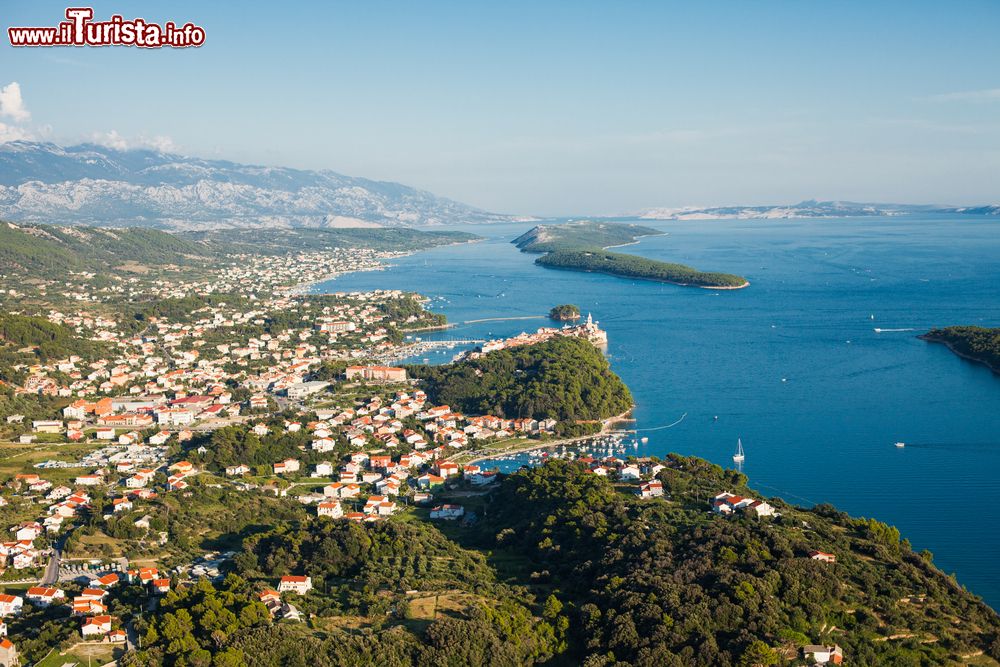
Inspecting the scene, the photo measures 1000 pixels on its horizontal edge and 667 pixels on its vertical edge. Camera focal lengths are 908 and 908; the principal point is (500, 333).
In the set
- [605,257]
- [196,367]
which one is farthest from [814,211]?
[196,367]

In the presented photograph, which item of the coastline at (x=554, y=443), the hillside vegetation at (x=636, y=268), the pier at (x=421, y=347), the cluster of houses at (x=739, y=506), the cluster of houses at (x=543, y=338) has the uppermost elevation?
the hillside vegetation at (x=636, y=268)

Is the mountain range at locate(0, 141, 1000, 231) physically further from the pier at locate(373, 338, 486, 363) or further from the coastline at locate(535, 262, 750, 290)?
the pier at locate(373, 338, 486, 363)

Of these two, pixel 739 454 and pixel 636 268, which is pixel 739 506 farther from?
pixel 636 268

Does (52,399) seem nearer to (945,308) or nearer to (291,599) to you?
(291,599)

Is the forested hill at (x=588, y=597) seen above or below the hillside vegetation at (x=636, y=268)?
below

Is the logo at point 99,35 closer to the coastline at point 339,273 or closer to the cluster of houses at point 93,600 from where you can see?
the cluster of houses at point 93,600

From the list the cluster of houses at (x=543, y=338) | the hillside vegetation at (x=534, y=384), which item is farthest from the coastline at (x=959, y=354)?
the hillside vegetation at (x=534, y=384)
